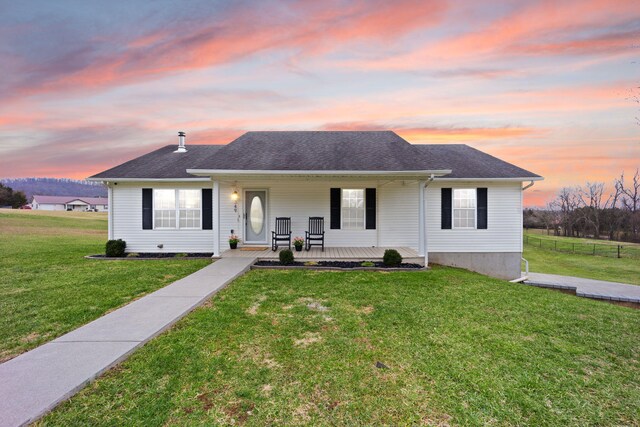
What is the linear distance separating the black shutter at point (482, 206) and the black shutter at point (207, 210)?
9.51 meters

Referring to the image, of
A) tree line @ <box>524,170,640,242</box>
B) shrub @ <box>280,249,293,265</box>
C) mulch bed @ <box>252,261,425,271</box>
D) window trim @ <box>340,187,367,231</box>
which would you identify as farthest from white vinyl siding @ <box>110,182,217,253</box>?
tree line @ <box>524,170,640,242</box>

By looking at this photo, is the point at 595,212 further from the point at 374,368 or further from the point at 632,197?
the point at 374,368

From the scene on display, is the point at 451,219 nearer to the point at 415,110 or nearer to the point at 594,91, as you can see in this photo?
the point at 415,110

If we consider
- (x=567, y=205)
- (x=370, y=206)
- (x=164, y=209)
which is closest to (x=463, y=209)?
(x=370, y=206)

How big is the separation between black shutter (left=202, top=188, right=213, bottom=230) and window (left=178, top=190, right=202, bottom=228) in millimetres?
204

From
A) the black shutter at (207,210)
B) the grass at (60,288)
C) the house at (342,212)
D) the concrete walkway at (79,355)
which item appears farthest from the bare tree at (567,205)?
the concrete walkway at (79,355)

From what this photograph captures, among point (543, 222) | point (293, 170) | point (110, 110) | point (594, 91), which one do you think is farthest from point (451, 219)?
point (543, 222)

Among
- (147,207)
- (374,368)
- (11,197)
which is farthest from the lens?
(11,197)

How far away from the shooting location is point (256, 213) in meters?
10.5

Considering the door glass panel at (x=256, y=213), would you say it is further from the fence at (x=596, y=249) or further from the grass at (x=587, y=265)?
the fence at (x=596, y=249)

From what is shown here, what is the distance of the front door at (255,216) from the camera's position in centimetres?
1045

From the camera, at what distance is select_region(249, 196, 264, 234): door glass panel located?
34.3ft

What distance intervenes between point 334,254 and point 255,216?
11.0 ft

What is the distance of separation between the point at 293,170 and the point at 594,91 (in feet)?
38.8
